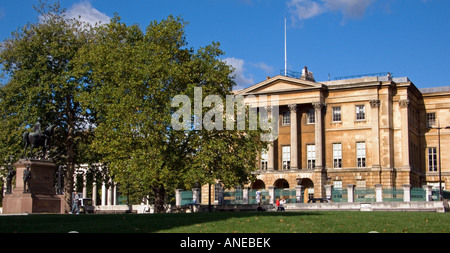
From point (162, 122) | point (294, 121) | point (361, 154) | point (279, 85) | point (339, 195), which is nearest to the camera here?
point (162, 122)

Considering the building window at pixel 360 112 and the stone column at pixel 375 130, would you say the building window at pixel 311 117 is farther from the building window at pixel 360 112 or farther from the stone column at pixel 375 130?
the stone column at pixel 375 130

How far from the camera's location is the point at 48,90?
52.5 meters

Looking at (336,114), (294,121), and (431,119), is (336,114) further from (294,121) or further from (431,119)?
(431,119)

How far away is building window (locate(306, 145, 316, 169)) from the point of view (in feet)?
266

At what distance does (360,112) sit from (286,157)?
1115 centimetres

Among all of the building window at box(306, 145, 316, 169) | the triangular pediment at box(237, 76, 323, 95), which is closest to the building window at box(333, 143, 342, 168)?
the building window at box(306, 145, 316, 169)

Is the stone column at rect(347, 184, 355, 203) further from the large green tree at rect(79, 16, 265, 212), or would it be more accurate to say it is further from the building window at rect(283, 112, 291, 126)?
the building window at rect(283, 112, 291, 126)

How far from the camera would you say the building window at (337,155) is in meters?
80.4

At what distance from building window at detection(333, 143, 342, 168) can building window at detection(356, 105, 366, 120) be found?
4.26 metres

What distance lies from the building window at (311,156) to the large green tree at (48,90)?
112 ft

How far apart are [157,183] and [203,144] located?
4.20m

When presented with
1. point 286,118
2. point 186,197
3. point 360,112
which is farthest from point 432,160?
point 186,197

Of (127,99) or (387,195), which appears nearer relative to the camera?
(127,99)
